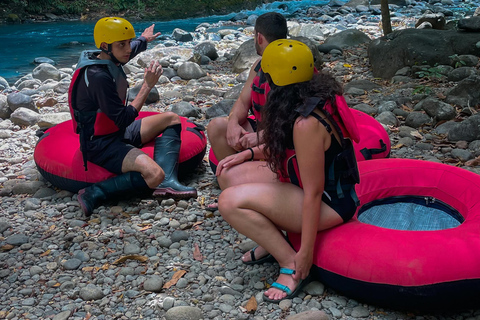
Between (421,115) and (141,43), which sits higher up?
(141,43)

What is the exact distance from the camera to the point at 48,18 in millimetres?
21344

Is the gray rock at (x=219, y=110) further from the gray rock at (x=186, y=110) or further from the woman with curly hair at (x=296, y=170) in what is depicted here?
the woman with curly hair at (x=296, y=170)

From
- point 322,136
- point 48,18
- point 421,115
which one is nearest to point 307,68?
point 322,136

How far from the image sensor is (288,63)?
7.60ft

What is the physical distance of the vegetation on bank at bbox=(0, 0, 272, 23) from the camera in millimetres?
21203

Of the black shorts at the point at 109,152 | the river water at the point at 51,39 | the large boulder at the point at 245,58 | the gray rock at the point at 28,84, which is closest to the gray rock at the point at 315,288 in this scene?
the black shorts at the point at 109,152

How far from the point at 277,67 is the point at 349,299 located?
1.27 metres

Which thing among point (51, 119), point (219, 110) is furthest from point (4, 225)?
point (219, 110)

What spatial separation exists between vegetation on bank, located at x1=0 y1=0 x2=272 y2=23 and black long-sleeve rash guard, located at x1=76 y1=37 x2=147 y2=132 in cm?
1947

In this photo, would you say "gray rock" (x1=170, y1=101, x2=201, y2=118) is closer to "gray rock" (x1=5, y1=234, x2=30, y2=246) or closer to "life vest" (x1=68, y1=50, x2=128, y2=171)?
"life vest" (x1=68, y1=50, x2=128, y2=171)

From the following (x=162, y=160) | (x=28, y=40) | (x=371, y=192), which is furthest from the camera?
(x=28, y=40)

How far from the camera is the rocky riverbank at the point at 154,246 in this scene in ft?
8.54

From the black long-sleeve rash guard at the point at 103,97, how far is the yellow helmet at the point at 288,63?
1599mm

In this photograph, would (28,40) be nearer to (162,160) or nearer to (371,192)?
(162,160)
